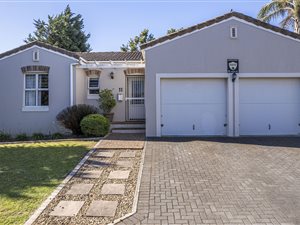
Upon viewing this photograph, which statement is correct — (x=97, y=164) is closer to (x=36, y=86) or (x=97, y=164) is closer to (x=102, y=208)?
(x=102, y=208)

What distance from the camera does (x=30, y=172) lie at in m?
7.04

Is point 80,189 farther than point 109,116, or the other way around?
point 109,116

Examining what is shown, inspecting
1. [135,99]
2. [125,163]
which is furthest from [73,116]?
[125,163]

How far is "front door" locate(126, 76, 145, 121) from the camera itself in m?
15.2

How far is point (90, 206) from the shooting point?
196 inches

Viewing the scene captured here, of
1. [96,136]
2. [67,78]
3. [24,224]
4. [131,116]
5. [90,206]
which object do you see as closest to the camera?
[24,224]

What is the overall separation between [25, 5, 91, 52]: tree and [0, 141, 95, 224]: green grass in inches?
954

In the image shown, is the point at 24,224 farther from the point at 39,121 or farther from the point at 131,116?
the point at 131,116

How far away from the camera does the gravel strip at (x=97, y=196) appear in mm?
4441

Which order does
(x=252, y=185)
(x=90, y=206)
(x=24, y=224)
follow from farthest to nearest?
1. (x=252, y=185)
2. (x=90, y=206)
3. (x=24, y=224)

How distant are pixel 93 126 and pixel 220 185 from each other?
7136 millimetres

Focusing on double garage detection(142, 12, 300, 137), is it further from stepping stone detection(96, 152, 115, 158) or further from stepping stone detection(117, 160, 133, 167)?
stepping stone detection(117, 160, 133, 167)

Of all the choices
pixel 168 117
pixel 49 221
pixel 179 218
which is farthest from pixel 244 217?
pixel 168 117

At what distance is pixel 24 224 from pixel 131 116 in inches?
437
